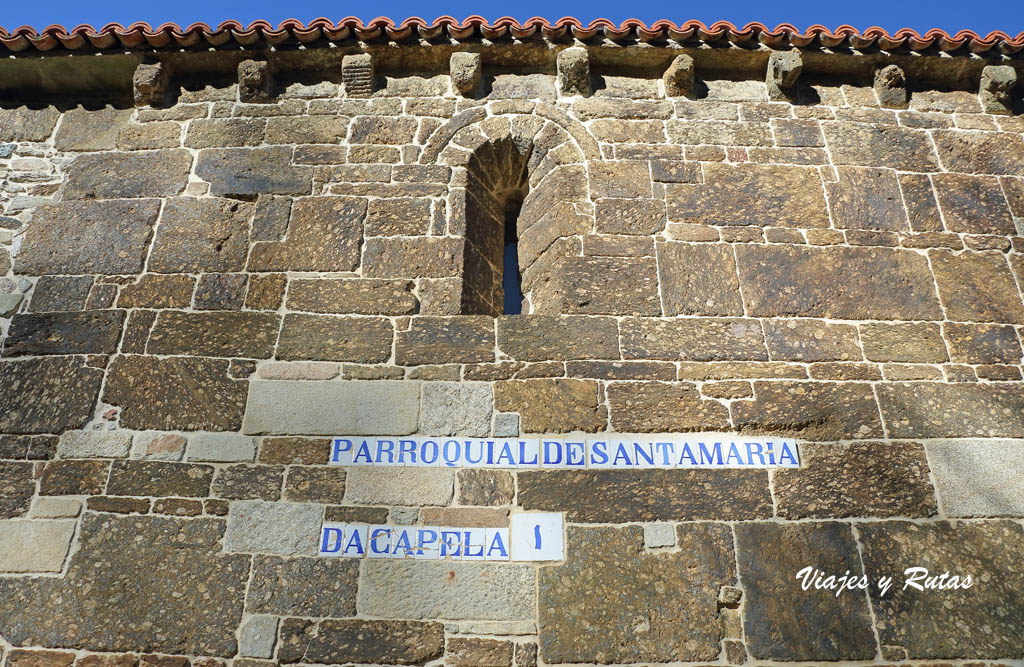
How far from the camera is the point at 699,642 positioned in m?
2.75

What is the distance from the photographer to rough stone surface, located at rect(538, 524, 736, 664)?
108 inches

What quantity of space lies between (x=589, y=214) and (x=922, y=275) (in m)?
2.04

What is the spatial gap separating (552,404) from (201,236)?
2.41 m

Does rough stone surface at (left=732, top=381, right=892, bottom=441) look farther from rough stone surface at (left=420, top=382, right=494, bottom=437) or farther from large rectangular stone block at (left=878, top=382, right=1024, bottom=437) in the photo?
rough stone surface at (left=420, top=382, right=494, bottom=437)

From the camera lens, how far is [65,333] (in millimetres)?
3529

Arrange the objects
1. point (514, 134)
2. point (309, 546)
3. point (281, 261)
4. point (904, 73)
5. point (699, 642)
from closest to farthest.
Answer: point (699, 642) → point (309, 546) → point (281, 261) → point (514, 134) → point (904, 73)

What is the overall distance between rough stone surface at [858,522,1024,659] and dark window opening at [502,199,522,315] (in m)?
2.34

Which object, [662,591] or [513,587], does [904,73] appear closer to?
[662,591]

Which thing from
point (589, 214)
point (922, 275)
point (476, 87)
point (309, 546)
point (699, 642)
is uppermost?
point (476, 87)

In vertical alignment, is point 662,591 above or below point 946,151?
below

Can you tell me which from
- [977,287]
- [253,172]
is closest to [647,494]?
[977,287]

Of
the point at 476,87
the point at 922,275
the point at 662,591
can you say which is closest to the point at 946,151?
the point at 922,275

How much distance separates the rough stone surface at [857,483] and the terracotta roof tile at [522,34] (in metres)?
2.91

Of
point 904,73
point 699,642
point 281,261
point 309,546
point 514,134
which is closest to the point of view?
point 699,642
